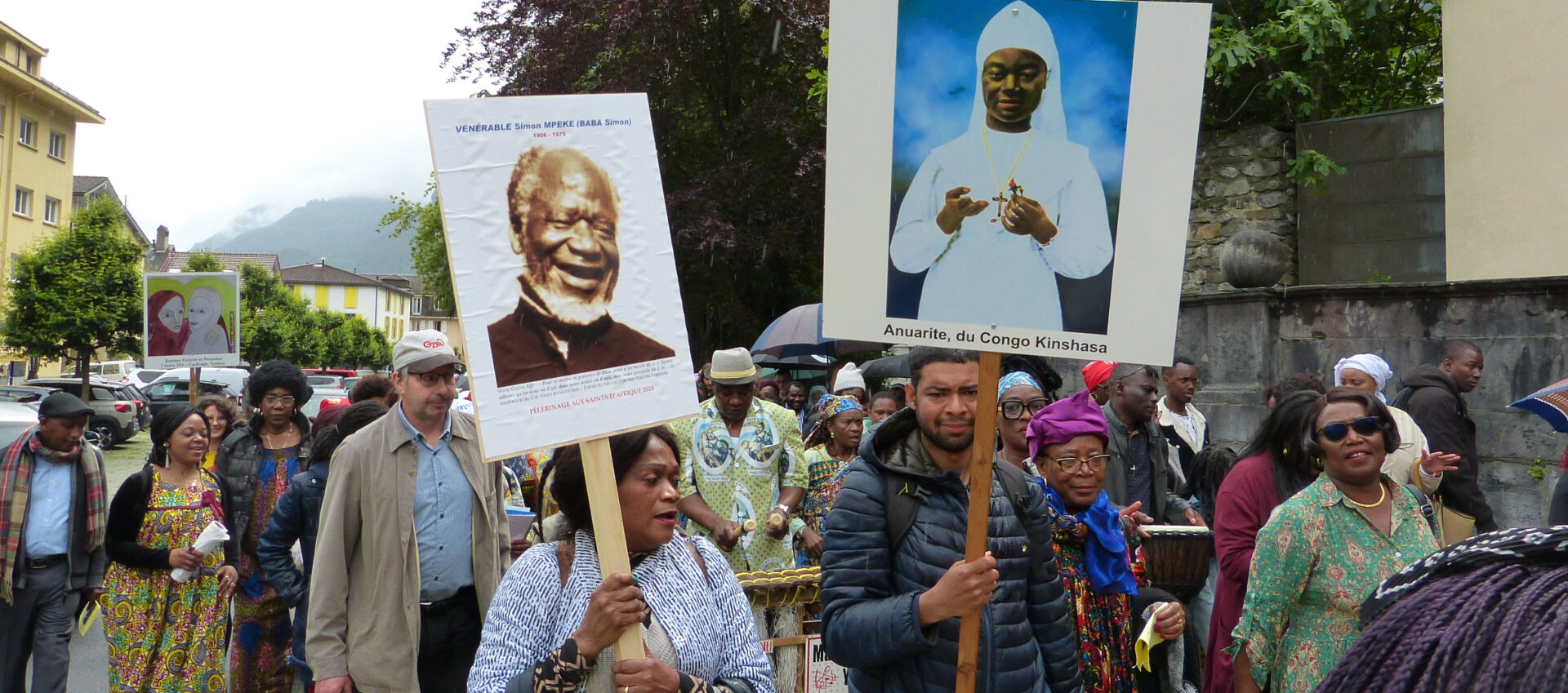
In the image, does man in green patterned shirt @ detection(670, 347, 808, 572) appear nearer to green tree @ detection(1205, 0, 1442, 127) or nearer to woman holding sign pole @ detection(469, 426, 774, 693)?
woman holding sign pole @ detection(469, 426, 774, 693)

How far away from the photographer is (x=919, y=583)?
121 inches

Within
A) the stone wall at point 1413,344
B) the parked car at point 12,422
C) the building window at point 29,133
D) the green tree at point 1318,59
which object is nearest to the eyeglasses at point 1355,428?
the stone wall at point 1413,344

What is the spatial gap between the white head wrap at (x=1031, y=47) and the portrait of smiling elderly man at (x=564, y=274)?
104 cm

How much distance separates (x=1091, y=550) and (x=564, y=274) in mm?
2212

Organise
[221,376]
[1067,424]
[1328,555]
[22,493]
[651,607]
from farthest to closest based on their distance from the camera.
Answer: [221,376]
[22,493]
[1067,424]
[1328,555]
[651,607]

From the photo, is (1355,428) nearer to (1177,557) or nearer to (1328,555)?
(1328,555)

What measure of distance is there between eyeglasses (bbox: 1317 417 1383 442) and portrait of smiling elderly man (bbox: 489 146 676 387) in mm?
2299

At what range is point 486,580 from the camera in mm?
4414

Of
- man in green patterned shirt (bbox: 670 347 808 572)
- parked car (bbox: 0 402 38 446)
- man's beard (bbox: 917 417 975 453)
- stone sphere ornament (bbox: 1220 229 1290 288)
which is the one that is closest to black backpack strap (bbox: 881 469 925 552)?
man's beard (bbox: 917 417 975 453)

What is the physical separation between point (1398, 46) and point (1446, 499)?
28.9 ft

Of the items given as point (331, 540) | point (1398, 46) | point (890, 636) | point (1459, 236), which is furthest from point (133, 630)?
point (1398, 46)

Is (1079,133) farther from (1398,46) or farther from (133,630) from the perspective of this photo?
(1398,46)

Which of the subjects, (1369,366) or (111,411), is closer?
(1369,366)

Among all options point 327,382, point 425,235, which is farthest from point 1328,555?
point 425,235
